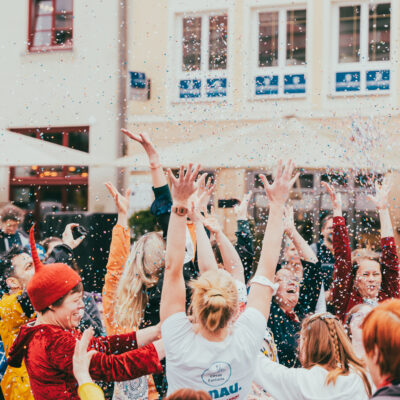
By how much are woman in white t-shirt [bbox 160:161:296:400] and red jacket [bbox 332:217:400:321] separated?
1117 millimetres

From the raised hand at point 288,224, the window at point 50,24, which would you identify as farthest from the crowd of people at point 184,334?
the window at point 50,24

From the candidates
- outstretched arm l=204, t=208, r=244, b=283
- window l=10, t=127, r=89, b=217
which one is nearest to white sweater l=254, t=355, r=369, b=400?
outstretched arm l=204, t=208, r=244, b=283

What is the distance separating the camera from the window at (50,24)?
36.6 feet

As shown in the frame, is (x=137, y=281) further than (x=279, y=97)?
Result: No

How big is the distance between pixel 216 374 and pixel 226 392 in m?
0.08

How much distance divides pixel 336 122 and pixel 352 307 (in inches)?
269

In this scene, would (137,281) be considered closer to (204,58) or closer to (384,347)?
(384,347)

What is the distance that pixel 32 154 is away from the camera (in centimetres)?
726

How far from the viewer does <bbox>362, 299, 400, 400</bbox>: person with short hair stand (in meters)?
1.72

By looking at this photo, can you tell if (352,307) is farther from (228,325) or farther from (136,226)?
(136,226)

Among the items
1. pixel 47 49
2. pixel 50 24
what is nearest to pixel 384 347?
pixel 47 49

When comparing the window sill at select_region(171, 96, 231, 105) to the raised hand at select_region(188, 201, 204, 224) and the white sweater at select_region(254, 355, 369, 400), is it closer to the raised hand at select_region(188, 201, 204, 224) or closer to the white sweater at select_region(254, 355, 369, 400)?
the raised hand at select_region(188, 201, 204, 224)

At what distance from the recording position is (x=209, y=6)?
1039 centimetres

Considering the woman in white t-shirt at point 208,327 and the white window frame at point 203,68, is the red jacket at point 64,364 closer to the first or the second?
the woman in white t-shirt at point 208,327
